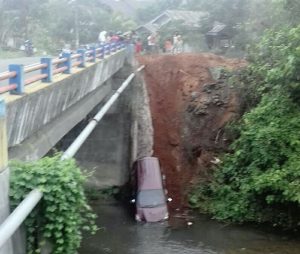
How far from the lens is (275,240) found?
56.3 ft

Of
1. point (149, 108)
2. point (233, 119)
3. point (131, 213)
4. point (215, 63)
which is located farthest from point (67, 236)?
point (215, 63)

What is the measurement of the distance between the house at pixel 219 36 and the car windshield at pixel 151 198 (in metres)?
19.1

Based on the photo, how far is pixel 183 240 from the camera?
17.5 metres

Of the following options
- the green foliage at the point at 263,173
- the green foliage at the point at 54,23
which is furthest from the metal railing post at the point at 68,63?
the green foliage at the point at 54,23

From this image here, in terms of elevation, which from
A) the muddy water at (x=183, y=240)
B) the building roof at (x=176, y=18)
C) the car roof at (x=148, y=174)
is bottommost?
the muddy water at (x=183, y=240)

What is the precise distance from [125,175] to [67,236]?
1693 cm

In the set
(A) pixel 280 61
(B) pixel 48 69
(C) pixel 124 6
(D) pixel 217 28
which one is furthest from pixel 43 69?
(C) pixel 124 6

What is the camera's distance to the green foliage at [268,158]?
1670 centimetres

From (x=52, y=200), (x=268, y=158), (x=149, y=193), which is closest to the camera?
(x=52, y=200)

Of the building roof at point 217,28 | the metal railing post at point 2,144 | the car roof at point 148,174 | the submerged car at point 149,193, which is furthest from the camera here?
the building roof at point 217,28

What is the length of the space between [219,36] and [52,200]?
33.9 m

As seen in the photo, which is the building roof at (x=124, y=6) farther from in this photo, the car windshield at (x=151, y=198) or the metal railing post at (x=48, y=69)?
the metal railing post at (x=48, y=69)

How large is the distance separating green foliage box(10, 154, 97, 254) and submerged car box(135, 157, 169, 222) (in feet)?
40.7

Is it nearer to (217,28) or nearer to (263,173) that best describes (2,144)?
(263,173)
